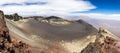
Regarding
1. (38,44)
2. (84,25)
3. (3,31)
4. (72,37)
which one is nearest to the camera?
(3,31)

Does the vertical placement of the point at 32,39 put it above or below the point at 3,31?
below

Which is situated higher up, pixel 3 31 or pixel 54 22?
pixel 3 31

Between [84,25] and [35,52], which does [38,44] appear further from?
[84,25]

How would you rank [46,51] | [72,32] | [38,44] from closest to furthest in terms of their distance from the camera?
1. [46,51]
2. [38,44]
3. [72,32]

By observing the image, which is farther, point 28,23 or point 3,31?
point 28,23

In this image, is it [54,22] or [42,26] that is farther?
[54,22]

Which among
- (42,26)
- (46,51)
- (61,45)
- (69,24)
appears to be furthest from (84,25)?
(46,51)

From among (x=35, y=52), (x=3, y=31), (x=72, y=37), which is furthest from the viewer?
(x=72, y=37)

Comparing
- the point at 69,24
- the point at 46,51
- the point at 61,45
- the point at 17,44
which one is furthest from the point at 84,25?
the point at 17,44

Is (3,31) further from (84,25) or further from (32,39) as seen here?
(84,25)
